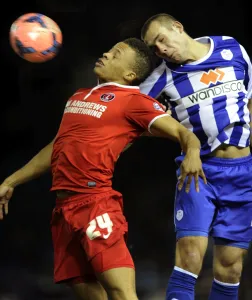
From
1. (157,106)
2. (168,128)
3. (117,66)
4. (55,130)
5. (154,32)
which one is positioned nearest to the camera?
(168,128)

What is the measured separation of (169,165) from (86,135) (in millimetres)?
1712

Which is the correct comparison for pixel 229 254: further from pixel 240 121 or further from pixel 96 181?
pixel 96 181

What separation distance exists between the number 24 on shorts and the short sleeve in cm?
37

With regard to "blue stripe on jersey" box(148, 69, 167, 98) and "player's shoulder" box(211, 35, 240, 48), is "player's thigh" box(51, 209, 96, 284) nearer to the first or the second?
"blue stripe on jersey" box(148, 69, 167, 98)

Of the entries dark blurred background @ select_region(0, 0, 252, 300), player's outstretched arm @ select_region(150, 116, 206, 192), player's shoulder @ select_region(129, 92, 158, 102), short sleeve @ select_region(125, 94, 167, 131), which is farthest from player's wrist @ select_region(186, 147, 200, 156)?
dark blurred background @ select_region(0, 0, 252, 300)

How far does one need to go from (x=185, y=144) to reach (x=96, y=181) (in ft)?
1.23

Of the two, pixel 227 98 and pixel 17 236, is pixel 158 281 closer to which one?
pixel 17 236

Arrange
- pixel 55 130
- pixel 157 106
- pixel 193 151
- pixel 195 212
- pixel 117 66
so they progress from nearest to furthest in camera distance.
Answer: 1. pixel 193 151
2. pixel 157 106
3. pixel 117 66
4. pixel 195 212
5. pixel 55 130

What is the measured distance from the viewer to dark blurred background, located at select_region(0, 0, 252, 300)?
15.9 ft

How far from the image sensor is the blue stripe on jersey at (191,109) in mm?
3664

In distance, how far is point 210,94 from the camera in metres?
3.66

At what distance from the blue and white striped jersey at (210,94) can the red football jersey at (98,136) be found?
364 mm

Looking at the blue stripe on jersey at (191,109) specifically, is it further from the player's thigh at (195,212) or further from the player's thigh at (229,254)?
the player's thigh at (229,254)

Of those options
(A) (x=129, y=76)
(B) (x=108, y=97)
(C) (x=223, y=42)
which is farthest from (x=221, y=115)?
(B) (x=108, y=97)
